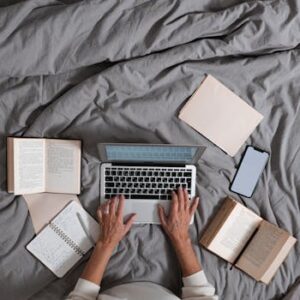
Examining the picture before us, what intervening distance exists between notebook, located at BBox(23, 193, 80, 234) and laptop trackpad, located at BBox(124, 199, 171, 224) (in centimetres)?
15

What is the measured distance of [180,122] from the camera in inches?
51.1

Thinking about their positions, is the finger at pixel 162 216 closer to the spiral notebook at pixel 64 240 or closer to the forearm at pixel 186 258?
the forearm at pixel 186 258

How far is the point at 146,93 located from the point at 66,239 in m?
0.50

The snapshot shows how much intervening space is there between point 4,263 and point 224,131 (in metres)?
0.76

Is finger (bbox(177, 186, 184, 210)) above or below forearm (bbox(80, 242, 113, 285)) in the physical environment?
above

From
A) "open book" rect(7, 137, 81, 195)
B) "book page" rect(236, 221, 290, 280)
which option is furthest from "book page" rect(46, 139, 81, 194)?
"book page" rect(236, 221, 290, 280)

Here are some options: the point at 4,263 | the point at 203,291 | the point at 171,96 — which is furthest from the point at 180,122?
the point at 4,263

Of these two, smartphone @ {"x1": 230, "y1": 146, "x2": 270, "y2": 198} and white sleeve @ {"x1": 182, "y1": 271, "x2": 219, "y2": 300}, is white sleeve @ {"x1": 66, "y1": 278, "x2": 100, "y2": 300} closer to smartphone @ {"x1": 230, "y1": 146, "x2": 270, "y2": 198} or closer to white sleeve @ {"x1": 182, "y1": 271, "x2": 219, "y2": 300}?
white sleeve @ {"x1": 182, "y1": 271, "x2": 219, "y2": 300}

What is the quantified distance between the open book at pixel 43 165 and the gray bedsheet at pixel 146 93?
31 mm

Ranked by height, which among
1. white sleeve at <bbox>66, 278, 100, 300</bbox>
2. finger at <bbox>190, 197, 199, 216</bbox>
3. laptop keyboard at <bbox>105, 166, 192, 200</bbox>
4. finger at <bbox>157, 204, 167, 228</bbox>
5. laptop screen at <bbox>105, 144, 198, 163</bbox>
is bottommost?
white sleeve at <bbox>66, 278, 100, 300</bbox>

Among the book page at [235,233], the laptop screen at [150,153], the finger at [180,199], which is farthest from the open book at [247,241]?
the laptop screen at [150,153]

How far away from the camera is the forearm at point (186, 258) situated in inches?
49.6

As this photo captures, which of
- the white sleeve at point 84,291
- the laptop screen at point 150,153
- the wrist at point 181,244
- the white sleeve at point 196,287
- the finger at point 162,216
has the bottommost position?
the white sleeve at point 84,291

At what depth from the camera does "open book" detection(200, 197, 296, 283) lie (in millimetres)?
1270
